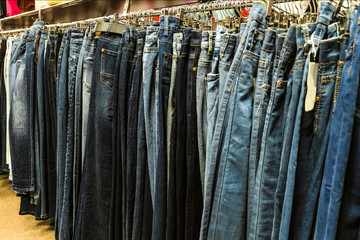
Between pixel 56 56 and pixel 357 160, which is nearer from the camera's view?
pixel 357 160

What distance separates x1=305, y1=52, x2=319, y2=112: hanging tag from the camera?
716 millimetres

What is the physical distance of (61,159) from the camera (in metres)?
1.58

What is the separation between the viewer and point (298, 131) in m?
0.73

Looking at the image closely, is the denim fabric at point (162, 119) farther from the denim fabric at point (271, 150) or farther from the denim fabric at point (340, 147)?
the denim fabric at point (340, 147)

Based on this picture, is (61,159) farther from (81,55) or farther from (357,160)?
(357,160)

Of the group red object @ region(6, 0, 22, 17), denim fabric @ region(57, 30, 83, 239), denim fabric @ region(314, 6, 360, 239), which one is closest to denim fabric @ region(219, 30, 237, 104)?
denim fabric @ region(314, 6, 360, 239)

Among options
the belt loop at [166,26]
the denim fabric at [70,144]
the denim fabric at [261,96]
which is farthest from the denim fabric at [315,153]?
the denim fabric at [70,144]

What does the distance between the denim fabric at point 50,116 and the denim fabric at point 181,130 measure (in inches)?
39.4

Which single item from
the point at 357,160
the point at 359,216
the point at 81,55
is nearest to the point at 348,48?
the point at 357,160

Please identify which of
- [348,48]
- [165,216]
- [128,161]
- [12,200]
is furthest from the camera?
[12,200]

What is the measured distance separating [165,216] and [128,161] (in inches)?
11.5

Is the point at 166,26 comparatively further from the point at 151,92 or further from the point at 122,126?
the point at 122,126

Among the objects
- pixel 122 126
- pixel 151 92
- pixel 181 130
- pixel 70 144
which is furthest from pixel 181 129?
pixel 70 144

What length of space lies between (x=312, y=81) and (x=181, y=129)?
0.48 meters
